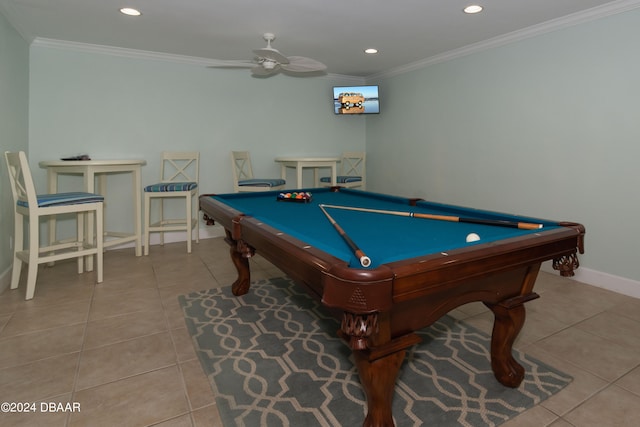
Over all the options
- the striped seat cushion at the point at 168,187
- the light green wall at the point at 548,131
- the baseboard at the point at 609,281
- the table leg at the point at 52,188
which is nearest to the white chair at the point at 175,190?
the striped seat cushion at the point at 168,187

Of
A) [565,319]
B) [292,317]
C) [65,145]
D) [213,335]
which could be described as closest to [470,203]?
[565,319]

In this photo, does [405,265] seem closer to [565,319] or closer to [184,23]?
[565,319]

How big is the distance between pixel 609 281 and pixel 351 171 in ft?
11.1

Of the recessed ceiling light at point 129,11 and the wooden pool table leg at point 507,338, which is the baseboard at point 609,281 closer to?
the wooden pool table leg at point 507,338

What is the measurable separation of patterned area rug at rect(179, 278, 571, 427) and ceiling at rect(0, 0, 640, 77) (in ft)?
7.67

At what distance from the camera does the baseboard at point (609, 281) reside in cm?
270

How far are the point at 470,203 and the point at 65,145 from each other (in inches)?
173

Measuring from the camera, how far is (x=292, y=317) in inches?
90.8

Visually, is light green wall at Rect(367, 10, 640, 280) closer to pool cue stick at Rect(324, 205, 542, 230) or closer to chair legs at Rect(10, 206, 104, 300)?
pool cue stick at Rect(324, 205, 542, 230)

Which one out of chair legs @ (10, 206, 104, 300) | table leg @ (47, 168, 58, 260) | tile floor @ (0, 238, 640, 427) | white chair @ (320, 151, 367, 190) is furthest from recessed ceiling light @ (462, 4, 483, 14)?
table leg @ (47, 168, 58, 260)

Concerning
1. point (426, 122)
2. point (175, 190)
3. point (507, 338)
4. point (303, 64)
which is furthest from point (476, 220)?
point (175, 190)

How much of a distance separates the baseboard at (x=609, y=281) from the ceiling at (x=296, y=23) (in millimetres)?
2048

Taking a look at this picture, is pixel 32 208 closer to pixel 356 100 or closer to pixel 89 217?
A: pixel 89 217

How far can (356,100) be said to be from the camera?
501 cm
